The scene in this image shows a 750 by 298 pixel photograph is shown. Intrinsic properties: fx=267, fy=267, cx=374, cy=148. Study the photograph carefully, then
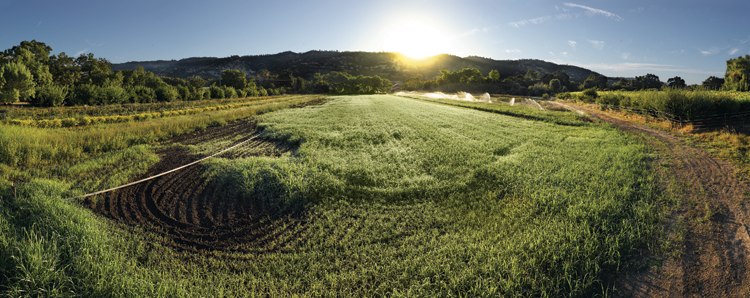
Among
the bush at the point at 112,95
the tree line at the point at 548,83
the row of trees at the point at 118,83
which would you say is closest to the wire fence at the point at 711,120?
the row of trees at the point at 118,83

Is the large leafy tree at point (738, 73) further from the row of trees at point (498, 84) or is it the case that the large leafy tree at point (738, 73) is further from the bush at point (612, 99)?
the row of trees at point (498, 84)

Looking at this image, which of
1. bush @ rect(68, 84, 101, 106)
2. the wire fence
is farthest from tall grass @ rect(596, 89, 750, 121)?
bush @ rect(68, 84, 101, 106)

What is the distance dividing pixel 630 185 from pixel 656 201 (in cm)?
75

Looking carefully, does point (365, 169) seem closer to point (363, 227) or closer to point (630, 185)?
point (363, 227)

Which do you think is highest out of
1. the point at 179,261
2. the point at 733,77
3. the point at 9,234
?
the point at 733,77

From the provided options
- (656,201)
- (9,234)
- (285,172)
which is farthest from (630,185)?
(9,234)

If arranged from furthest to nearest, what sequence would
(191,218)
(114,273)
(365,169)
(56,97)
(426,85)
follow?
(426,85)
(56,97)
(365,169)
(191,218)
(114,273)

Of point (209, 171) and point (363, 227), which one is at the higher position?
point (209, 171)

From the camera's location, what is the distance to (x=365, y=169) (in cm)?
723

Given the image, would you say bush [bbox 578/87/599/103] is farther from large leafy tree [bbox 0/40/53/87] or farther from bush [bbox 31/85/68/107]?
large leafy tree [bbox 0/40/53/87]

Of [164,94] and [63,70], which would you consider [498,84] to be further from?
[63,70]

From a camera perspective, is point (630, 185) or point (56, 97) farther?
point (56, 97)

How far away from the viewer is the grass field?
10.6ft

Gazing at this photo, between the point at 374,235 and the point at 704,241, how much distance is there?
4.97m
